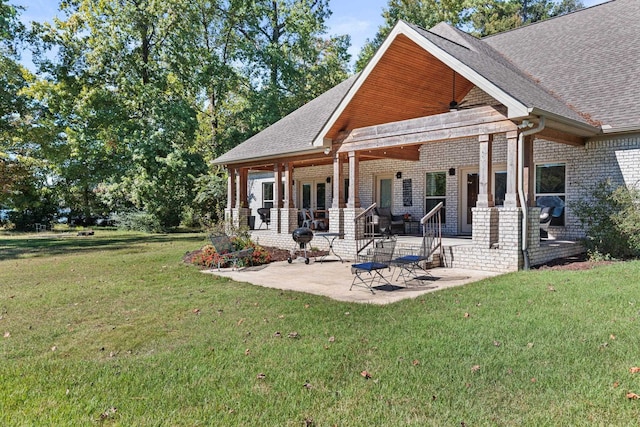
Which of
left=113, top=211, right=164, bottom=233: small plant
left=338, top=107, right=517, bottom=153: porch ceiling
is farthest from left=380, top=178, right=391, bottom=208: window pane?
left=113, top=211, right=164, bottom=233: small plant

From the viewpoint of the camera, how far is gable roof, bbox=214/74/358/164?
1437cm

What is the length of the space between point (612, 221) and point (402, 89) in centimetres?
587

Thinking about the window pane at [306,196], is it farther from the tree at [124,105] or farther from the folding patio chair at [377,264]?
the folding patio chair at [377,264]

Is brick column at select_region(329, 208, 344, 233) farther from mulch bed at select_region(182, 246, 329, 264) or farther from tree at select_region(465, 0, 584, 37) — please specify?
tree at select_region(465, 0, 584, 37)

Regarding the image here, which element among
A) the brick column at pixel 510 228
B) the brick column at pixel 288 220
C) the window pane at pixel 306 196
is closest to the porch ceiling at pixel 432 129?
the brick column at pixel 510 228

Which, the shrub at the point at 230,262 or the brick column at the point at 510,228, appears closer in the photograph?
the brick column at the point at 510,228

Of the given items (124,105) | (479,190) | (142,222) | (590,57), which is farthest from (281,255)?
(124,105)

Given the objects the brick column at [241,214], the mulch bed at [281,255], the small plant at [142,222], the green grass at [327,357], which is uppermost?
the brick column at [241,214]

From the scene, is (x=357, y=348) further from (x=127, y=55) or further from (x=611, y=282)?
(x=127, y=55)

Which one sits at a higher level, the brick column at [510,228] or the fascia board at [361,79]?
the fascia board at [361,79]

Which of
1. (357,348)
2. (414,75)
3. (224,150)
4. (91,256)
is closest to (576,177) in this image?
(414,75)

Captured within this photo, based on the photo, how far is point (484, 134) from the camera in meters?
9.20

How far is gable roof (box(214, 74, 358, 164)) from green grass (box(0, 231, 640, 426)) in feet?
25.8

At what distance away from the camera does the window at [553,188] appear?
1158cm
